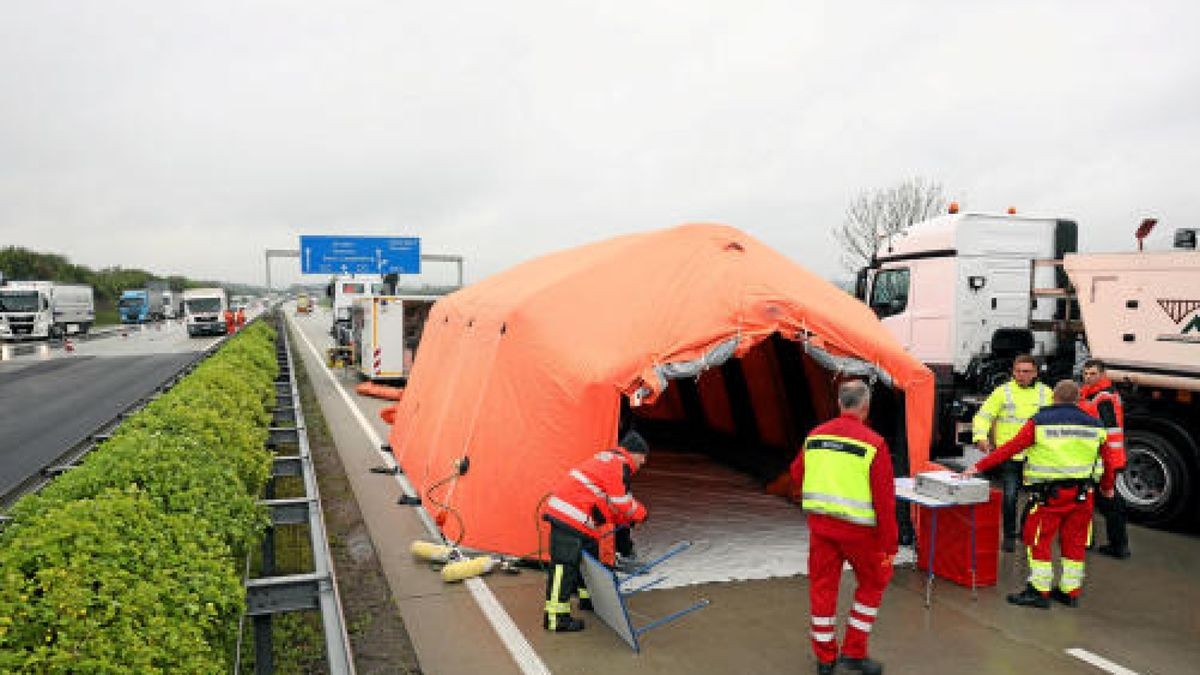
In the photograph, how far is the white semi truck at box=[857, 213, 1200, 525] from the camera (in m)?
8.37

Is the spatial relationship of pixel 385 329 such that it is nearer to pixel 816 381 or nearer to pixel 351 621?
pixel 816 381

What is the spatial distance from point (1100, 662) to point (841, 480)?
7.87 feet

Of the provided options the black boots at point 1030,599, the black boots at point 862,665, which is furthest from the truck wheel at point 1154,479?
the black boots at point 862,665

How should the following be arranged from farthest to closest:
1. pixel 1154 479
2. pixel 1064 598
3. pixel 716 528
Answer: pixel 1154 479 < pixel 716 528 < pixel 1064 598

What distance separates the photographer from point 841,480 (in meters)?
4.79

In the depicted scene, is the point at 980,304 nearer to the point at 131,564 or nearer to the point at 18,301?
the point at 131,564

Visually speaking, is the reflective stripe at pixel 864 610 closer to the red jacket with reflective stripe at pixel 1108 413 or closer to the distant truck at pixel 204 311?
the red jacket with reflective stripe at pixel 1108 413

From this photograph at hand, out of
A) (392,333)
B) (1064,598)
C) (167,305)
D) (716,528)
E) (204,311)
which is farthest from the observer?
(167,305)

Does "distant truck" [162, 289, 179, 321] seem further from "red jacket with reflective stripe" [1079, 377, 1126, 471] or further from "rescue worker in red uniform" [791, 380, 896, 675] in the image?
"rescue worker in red uniform" [791, 380, 896, 675]

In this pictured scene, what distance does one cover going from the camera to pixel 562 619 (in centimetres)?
575

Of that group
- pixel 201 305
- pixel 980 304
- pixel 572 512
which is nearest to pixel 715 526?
pixel 572 512

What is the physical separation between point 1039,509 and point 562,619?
393cm

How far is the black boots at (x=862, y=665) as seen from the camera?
199 inches

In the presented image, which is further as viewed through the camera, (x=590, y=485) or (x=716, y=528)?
(x=716, y=528)
